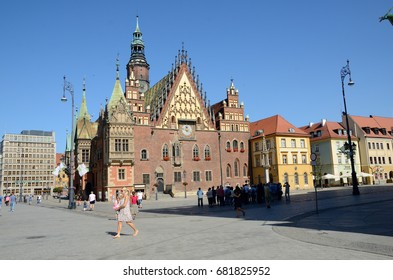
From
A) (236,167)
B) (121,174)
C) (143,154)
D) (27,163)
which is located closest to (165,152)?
(143,154)

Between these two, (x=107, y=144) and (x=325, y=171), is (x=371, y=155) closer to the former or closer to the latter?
(x=325, y=171)

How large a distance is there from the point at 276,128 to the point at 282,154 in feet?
16.0

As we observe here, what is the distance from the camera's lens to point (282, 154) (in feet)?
198

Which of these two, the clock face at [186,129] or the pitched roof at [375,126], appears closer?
the clock face at [186,129]

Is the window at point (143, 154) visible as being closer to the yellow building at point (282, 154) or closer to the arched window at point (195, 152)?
the arched window at point (195, 152)

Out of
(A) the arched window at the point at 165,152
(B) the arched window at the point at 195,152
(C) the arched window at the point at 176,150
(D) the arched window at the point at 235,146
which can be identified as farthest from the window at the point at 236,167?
(A) the arched window at the point at 165,152

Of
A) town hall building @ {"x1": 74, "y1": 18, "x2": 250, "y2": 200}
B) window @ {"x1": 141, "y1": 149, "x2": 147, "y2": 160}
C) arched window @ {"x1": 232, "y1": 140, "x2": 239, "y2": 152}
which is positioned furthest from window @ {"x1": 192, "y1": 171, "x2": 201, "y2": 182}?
window @ {"x1": 141, "y1": 149, "x2": 147, "y2": 160}

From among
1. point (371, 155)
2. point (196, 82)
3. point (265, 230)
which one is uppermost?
point (196, 82)

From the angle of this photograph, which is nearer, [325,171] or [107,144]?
[107,144]

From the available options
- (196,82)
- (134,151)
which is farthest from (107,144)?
(196,82)

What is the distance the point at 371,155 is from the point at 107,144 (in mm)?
53692

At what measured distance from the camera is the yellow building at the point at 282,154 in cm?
5975

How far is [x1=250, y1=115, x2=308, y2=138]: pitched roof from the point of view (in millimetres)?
61403
